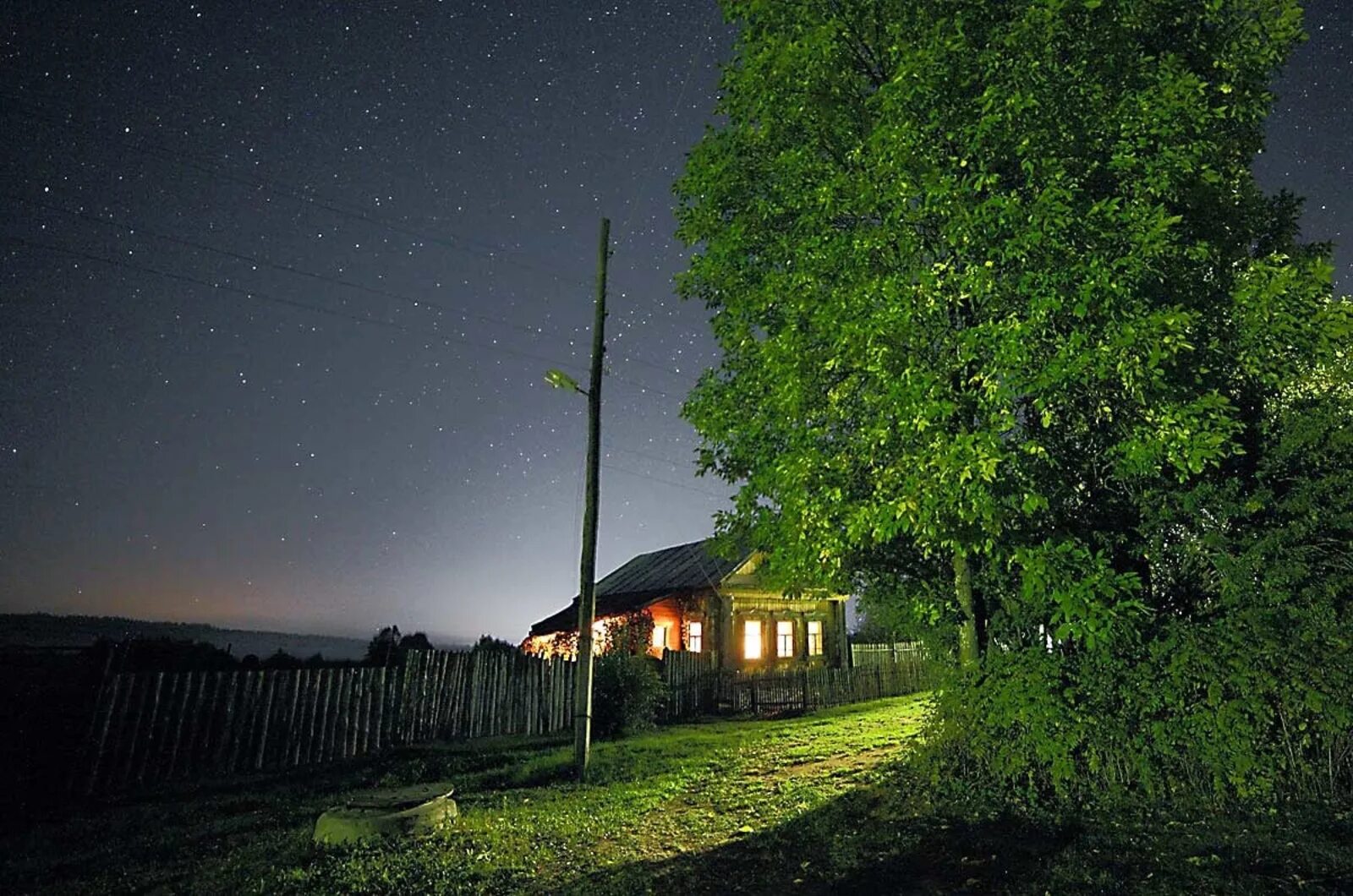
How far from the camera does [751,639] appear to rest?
30844 millimetres

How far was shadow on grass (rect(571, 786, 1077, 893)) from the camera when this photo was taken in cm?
627

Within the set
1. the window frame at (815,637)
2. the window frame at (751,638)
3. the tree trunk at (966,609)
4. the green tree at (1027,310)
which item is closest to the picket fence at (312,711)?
the tree trunk at (966,609)

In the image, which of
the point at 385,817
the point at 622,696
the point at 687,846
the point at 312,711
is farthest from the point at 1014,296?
the point at 312,711

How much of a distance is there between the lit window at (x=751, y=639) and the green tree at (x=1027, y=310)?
20.7 m

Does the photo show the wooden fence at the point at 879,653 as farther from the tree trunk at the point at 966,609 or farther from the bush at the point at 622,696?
the tree trunk at the point at 966,609

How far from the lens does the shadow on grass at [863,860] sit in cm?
627

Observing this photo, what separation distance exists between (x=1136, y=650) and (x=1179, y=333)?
3.62m

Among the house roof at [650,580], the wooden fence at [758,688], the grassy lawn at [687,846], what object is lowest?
the grassy lawn at [687,846]

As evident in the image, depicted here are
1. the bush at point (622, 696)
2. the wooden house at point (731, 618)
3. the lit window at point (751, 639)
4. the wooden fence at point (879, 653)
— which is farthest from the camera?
the lit window at point (751, 639)

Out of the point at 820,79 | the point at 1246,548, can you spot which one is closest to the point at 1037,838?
the point at 1246,548

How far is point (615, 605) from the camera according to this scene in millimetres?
33000

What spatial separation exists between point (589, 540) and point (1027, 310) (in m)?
7.31

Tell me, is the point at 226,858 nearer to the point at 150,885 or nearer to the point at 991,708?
the point at 150,885

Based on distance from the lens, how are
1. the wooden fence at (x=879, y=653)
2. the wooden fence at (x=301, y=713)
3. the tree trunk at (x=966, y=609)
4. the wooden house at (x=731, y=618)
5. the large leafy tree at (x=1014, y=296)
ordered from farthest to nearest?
the wooden house at (x=731, y=618)
the wooden fence at (x=879, y=653)
the wooden fence at (x=301, y=713)
the tree trunk at (x=966, y=609)
the large leafy tree at (x=1014, y=296)
